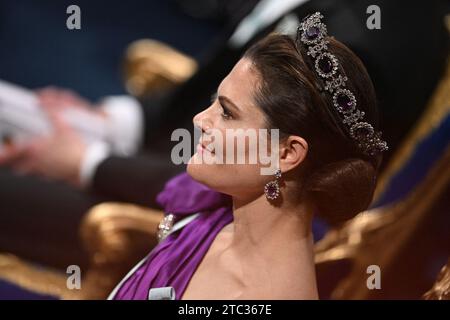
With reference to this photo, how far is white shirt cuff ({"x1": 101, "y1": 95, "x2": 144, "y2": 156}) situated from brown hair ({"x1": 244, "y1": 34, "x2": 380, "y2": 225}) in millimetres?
896

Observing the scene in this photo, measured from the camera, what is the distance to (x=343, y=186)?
712 mm

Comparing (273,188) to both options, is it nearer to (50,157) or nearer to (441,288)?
(441,288)

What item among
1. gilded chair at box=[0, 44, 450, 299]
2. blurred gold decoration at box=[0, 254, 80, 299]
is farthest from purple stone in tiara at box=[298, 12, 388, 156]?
blurred gold decoration at box=[0, 254, 80, 299]

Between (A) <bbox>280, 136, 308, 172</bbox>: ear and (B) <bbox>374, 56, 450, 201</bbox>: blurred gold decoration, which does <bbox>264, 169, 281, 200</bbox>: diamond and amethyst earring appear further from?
(B) <bbox>374, 56, 450, 201</bbox>: blurred gold decoration

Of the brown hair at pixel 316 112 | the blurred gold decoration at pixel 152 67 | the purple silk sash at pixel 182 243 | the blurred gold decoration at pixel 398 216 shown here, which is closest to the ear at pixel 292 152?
the brown hair at pixel 316 112

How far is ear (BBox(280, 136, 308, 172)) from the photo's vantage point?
70 centimetres

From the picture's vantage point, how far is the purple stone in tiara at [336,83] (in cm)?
69

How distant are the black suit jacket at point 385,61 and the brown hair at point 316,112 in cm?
12

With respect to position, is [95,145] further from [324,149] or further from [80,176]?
[324,149]

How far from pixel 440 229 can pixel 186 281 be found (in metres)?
0.53

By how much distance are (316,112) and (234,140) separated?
8cm

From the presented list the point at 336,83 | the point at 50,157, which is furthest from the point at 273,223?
the point at 50,157

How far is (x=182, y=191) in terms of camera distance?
2.80 ft

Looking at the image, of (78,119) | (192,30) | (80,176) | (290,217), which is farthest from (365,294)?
(192,30)
